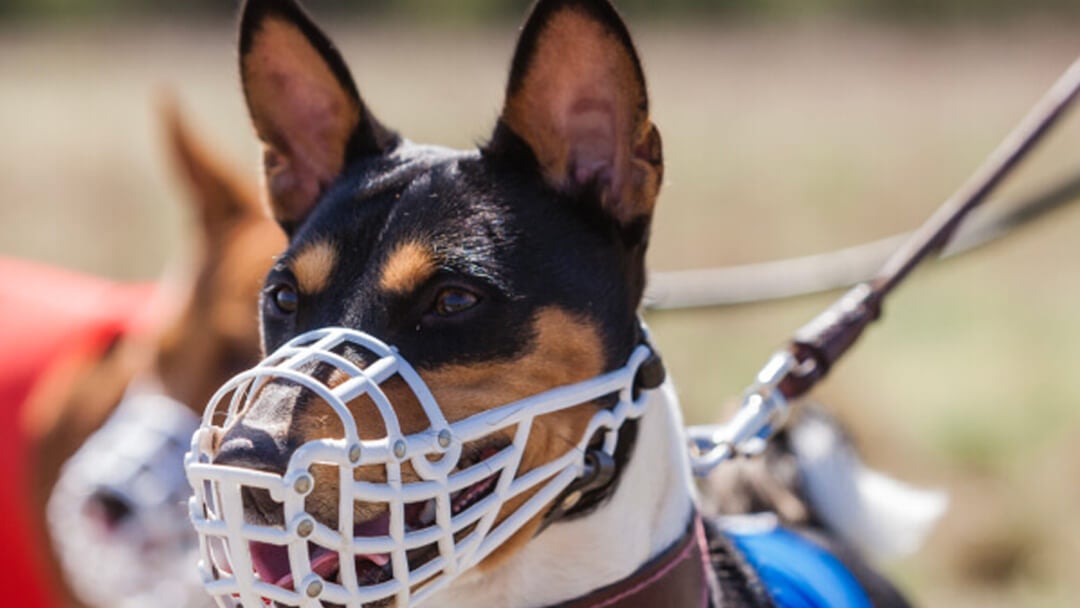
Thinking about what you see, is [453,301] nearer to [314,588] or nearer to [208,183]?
[314,588]

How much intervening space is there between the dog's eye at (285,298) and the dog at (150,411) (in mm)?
1525

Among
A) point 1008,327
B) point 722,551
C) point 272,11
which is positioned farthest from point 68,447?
point 1008,327

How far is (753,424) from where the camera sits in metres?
2.42

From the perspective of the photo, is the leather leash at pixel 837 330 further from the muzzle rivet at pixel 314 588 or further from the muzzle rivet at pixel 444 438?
the muzzle rivet at pixel 314 588

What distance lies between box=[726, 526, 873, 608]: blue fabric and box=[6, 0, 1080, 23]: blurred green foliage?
53.2 ft

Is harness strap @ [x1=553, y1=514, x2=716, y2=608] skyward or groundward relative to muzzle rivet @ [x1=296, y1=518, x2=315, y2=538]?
groundward

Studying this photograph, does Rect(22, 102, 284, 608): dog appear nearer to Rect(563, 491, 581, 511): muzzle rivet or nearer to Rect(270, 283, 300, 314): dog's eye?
Rect(270, 283, 300, 314): dog's eye

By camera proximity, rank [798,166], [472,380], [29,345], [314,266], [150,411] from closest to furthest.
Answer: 1. [472,380]
2. [314,266]
3. [150,411]
4. [29,345]
5. [798,166]

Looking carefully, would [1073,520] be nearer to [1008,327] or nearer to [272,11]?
[1008,327]

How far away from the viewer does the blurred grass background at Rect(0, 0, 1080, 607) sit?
5.60 m

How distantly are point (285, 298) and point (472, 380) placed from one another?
15.2 inches

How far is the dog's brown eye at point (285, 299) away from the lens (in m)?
2.06

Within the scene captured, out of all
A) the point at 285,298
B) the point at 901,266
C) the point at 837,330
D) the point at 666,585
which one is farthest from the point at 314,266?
the point at 901,266

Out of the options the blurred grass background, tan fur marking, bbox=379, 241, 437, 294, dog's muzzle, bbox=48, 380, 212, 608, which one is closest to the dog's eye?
tan fur marking, bbox=379, 241, 437, 294
